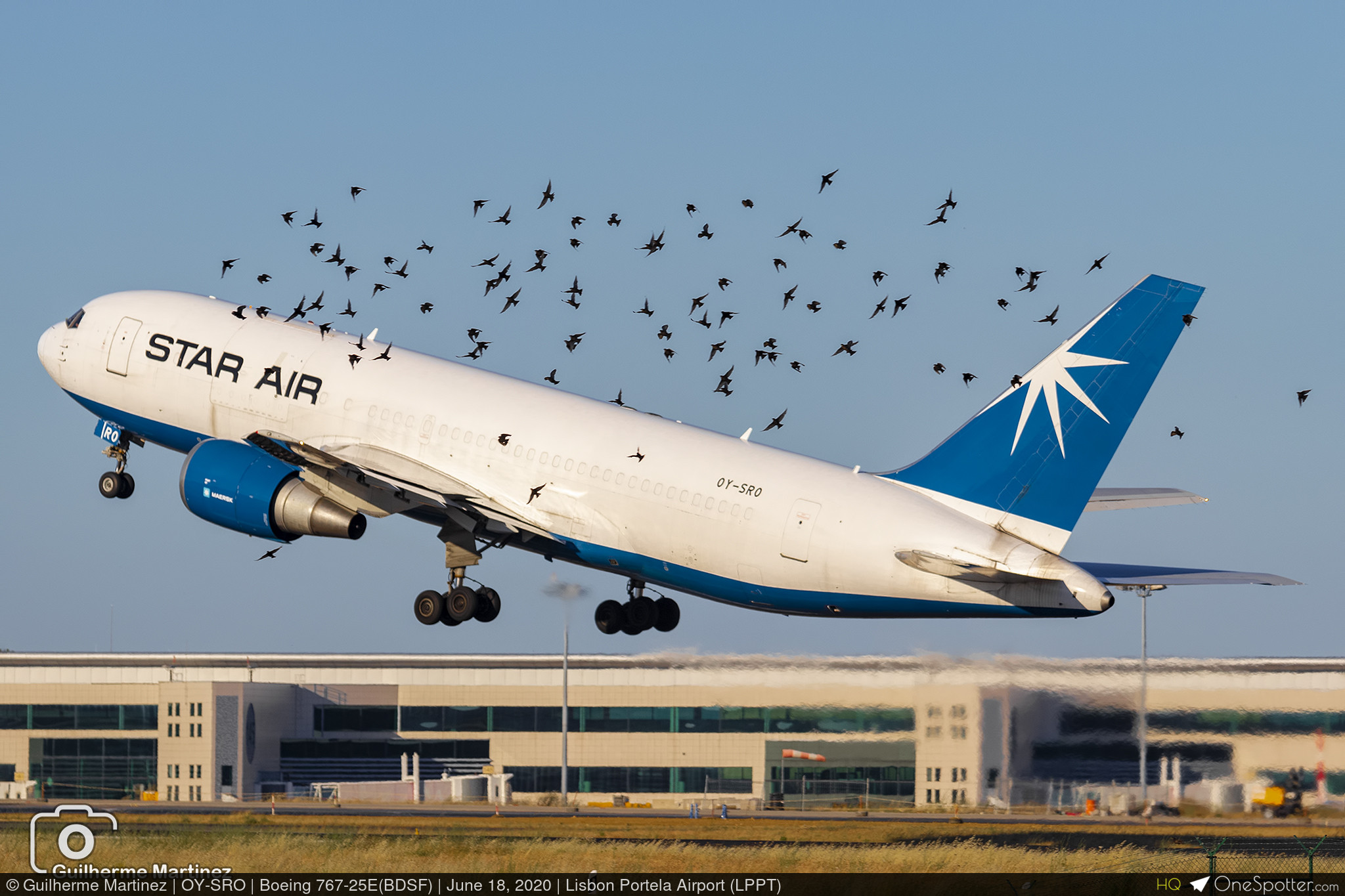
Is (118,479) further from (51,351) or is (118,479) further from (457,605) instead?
(457,605)

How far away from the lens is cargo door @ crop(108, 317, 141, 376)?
1769 inches

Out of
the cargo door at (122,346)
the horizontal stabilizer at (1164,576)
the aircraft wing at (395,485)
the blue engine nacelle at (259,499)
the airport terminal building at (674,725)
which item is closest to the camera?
the horizontal stabilizer at (1164,576)

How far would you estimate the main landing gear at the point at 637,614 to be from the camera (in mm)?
43562

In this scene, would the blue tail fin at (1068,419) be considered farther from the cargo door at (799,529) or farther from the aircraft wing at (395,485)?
the aircraft wing at (395,485)

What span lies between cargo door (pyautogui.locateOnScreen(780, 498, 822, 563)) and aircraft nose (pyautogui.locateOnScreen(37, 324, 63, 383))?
2229cm

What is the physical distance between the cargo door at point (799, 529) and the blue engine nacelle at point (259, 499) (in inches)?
415

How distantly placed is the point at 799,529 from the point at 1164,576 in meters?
7.35

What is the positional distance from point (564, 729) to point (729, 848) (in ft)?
85.9

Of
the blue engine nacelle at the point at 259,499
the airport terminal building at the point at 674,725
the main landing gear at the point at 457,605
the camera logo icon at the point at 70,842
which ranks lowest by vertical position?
the camera logo icon at the point at 70,842

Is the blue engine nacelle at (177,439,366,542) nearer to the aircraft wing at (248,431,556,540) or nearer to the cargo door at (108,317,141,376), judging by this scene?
the aircraft wing at (248,431,556,540)

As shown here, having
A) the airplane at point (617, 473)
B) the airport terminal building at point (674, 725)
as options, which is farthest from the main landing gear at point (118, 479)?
the airport terminal building at point (674, 725)

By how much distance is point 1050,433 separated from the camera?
112 feet

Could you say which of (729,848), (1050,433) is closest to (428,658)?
(729,848)

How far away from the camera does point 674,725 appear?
60.9m
